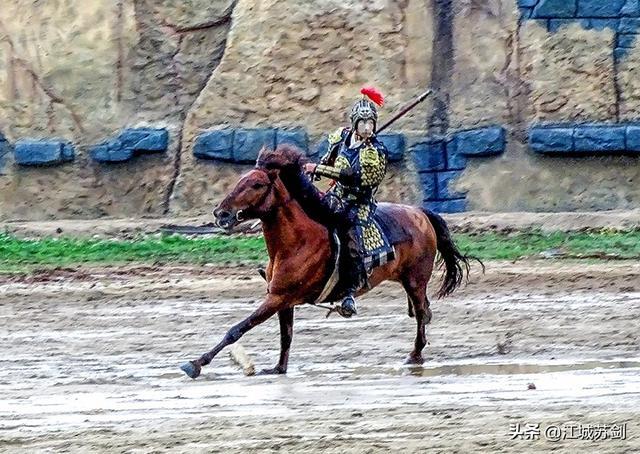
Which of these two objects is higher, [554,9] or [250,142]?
[554,9]

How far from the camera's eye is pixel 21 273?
16375 mm

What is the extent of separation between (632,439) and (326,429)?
1.46m

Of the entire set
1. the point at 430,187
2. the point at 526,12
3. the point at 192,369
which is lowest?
the point at 430,187

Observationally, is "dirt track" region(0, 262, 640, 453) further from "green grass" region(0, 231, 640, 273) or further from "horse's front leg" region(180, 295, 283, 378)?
"green grass" region(0, 231, 640, 273)

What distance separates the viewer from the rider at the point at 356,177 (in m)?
10.6

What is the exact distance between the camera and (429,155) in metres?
20.8

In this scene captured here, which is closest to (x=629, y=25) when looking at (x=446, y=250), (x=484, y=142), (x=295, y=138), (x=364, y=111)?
(x=484, y=142)

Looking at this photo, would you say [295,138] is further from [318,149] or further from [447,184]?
[447,184]

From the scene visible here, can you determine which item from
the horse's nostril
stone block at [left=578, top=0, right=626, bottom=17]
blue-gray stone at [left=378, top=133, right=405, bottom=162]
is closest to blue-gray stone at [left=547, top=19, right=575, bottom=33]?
stone block at [left=578, top=0, right=626, bottom=17]

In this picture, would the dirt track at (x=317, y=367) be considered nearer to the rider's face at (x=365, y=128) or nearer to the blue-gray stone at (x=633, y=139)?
the rider's face at (x=365, y=128)

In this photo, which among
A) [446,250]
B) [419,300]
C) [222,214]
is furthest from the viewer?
[446,250]

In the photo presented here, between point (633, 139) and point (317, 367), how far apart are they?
10.4m

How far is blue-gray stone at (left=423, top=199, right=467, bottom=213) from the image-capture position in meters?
20.5

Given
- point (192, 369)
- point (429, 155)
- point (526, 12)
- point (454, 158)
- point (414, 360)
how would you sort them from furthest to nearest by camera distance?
point (429, 155) → point (454, 158) → point (526, 12) → point (414, 360) → point (192, 369)
